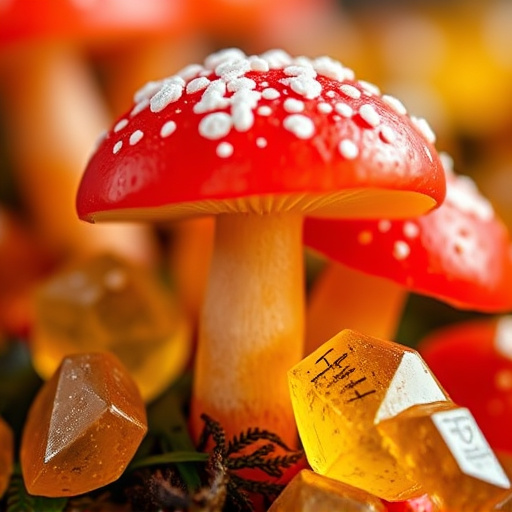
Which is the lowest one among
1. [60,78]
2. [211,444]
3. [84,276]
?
[211,444]

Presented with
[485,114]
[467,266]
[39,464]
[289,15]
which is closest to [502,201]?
[485,114]

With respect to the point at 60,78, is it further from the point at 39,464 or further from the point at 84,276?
the point at 39,464

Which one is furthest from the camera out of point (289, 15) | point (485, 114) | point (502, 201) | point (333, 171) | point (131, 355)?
point (485, 114)

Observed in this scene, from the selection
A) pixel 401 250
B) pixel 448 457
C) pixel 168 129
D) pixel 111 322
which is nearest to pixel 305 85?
pixel 168 129

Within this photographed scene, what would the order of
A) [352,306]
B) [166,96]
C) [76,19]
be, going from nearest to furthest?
[166,96] → [352,306] → [76,19]

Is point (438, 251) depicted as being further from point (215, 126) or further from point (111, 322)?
point (111, 322)

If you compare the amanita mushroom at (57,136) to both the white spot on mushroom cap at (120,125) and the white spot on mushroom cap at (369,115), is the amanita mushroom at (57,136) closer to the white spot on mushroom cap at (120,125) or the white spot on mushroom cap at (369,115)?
the white spot on mushroom cap at (120,125)

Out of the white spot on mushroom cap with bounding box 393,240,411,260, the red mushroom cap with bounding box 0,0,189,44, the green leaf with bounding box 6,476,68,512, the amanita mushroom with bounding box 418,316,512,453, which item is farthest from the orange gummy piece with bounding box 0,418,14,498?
the red mushroom cap with bounding box 0,0,189,44
